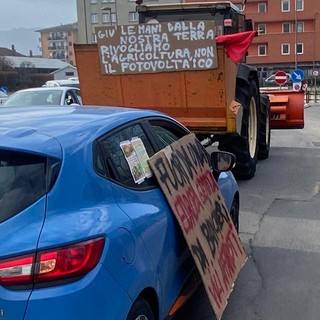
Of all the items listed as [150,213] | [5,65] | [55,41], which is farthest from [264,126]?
[55,41]

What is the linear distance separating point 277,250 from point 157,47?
10.7 ft

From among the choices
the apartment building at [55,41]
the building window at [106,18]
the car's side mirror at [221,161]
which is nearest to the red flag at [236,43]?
the car's side mirror at [221,161]

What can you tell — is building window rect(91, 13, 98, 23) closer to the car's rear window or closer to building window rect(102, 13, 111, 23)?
building window rect(102, 13, 111, 23)

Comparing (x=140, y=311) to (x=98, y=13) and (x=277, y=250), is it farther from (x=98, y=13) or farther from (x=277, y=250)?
(x=98, y=13)

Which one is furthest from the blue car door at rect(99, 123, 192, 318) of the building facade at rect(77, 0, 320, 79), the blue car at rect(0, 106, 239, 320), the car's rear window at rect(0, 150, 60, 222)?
the building facade at rect(77, 0, 320, 79)

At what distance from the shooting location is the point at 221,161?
13.9 ft

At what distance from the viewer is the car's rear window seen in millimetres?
2301

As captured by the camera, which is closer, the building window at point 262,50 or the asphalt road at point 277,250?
the asphalt road at point 277,250

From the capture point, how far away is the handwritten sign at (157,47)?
6.88 m

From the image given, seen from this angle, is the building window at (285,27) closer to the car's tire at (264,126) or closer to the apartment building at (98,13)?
the apartment building at (98,13)

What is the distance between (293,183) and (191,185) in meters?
5.23

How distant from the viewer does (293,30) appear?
7219cm

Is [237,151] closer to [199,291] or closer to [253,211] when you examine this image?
[253,211]

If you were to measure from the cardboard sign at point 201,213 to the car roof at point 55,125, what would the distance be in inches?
15.2
